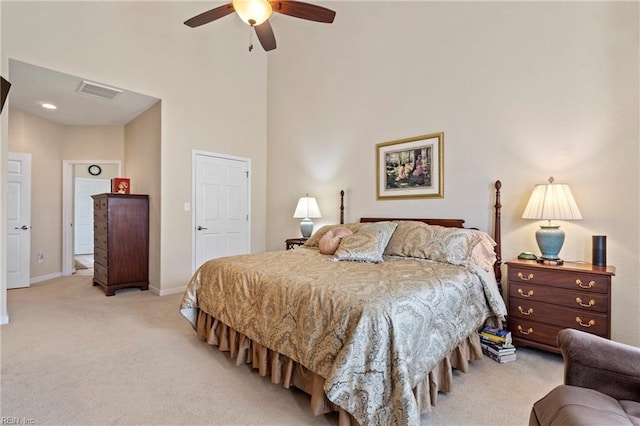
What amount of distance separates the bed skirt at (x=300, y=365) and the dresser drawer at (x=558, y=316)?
505mm

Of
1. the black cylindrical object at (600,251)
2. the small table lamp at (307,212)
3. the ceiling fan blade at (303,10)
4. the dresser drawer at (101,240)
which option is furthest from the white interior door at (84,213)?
the black cylindrical object at (600,251)

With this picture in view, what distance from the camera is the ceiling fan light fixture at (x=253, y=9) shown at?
7.04 feet

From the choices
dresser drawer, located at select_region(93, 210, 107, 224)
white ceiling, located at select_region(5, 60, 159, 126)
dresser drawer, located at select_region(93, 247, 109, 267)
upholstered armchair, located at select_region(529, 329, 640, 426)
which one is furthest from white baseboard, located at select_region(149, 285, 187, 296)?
upholstered armchair, located at select_region(529, 329, 640, 426)

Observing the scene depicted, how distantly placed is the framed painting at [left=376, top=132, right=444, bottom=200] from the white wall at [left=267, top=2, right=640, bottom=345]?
0.09 meters

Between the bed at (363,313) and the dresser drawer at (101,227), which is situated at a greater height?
the dresser drawer at (101,227)

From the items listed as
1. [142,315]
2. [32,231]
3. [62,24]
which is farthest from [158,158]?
[32,231]

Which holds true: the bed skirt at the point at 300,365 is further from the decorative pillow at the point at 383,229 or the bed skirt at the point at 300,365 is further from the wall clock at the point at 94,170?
the wall clock at the point at 94,170

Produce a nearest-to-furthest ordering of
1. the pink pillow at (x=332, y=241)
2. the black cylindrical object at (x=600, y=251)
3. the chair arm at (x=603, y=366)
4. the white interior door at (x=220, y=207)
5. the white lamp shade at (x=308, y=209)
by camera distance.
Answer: the chair arm at (x=603, y=366) < the black cylindrical object at (x=600, y=251) < the pink pillow at (x=332, y=241) < the white lamp shade at (x=308, y=209) < the white interior door at (x=220, y=207)

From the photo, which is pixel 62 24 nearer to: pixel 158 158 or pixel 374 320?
pixel 158 158

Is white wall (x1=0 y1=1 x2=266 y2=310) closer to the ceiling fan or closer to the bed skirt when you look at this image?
the ceiling fan

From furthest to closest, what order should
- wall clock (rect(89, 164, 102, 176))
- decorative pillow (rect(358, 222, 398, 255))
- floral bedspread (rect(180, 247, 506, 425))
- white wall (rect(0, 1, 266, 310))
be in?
wall clock (rect(89, 164, 102, 176)), white wall (rect(0, 1, 266, 310)), decorative pillow (rect(358, 222, 398, 255)), floral bedspread (rect(180, 247, 506, 425))

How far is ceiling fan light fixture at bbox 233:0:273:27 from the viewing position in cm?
214

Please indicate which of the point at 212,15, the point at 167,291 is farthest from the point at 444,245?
the point at 167,291

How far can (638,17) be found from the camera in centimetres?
229
